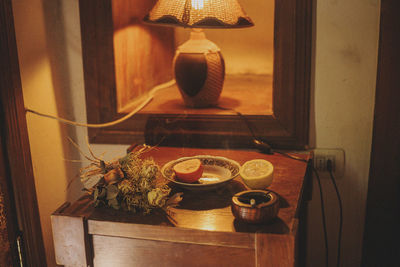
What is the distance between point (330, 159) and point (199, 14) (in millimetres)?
702

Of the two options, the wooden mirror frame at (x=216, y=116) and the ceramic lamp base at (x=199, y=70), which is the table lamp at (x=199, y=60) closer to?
the ceramic lamp base at (x=199, y=70)

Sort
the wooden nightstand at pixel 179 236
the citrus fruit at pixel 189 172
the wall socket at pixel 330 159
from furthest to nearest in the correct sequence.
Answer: the wall socket at pixel 330 159 → the citrus fruit at pixel 189 172 → the wooden nightstand at pixel 179 236

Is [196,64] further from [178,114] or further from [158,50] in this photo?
[158,50]

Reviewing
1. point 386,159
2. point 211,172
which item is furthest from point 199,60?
point 386,159

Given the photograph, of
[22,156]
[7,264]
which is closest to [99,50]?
[22,156]

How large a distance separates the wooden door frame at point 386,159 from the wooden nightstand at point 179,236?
0.46 meters

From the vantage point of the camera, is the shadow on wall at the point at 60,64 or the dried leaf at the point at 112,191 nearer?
the dried leaf at the point at 112,191

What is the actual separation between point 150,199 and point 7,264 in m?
0.63

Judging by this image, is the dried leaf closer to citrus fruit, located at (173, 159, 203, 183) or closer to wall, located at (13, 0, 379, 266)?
citrus fruit, located at (173, 159, 203, 183)

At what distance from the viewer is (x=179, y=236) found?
1.01m

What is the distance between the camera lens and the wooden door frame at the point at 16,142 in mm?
1352

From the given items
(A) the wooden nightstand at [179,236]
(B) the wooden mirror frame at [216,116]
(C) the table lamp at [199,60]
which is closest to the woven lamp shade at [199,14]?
(C) the table lamp at [199,60]

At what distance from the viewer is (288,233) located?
3.12 feet

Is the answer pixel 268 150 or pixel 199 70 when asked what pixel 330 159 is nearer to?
pixel 268 150
